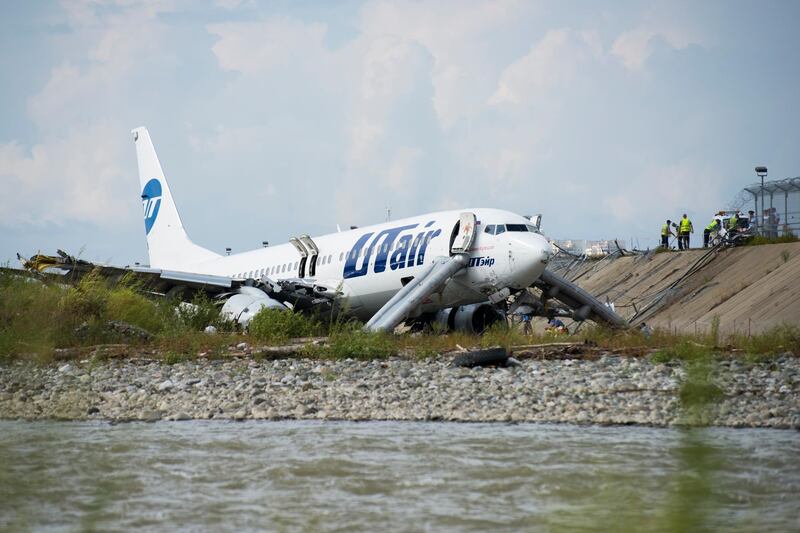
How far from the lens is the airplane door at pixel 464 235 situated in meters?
24.7

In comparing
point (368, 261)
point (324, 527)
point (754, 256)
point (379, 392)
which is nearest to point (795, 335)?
point (379, 392)

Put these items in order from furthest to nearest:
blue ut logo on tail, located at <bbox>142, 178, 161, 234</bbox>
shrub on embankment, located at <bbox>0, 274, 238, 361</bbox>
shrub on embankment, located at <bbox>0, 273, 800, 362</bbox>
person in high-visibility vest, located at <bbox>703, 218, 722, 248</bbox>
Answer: person in high-visibility vest, located at <bbox>703, 218, 722, 248</bbox>
blue ut logo on tail, located at <bbox>142, 178, 161, 234</bbox>
shrub on embankment, located at <bbox>0, 274, 238, 361</bbox>
shrub on embankment, located at <bbox>0, 273, 800, 362</bbox>

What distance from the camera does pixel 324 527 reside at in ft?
21.4

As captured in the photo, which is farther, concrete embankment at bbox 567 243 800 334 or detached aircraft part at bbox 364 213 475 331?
concrete embankment at bbox 567 243 800 334

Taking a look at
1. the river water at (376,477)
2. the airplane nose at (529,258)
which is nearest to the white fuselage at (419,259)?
the airplane nose at (529,258)

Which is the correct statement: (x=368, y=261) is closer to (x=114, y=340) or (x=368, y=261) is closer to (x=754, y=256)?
(x=114, y=340)

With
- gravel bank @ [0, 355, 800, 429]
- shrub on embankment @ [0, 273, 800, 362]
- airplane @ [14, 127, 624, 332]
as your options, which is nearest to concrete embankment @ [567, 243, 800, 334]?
airplane @ [14, 127, 624, 332]

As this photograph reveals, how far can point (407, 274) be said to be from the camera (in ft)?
85.8

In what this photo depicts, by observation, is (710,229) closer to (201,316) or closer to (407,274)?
(407,274)

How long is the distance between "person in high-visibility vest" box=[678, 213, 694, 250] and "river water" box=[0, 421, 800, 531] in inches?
1383

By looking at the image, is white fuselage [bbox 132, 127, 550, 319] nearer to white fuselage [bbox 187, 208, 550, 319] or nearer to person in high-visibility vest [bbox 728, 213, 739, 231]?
white fuselage [bbox 187, 208, 550, 319]

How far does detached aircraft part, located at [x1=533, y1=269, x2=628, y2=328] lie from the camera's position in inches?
1053

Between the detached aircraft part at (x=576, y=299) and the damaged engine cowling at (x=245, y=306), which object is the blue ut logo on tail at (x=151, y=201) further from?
the detached aircraft part at (x=576, y=299)

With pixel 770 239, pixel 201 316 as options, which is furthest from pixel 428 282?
pixel 770 239
